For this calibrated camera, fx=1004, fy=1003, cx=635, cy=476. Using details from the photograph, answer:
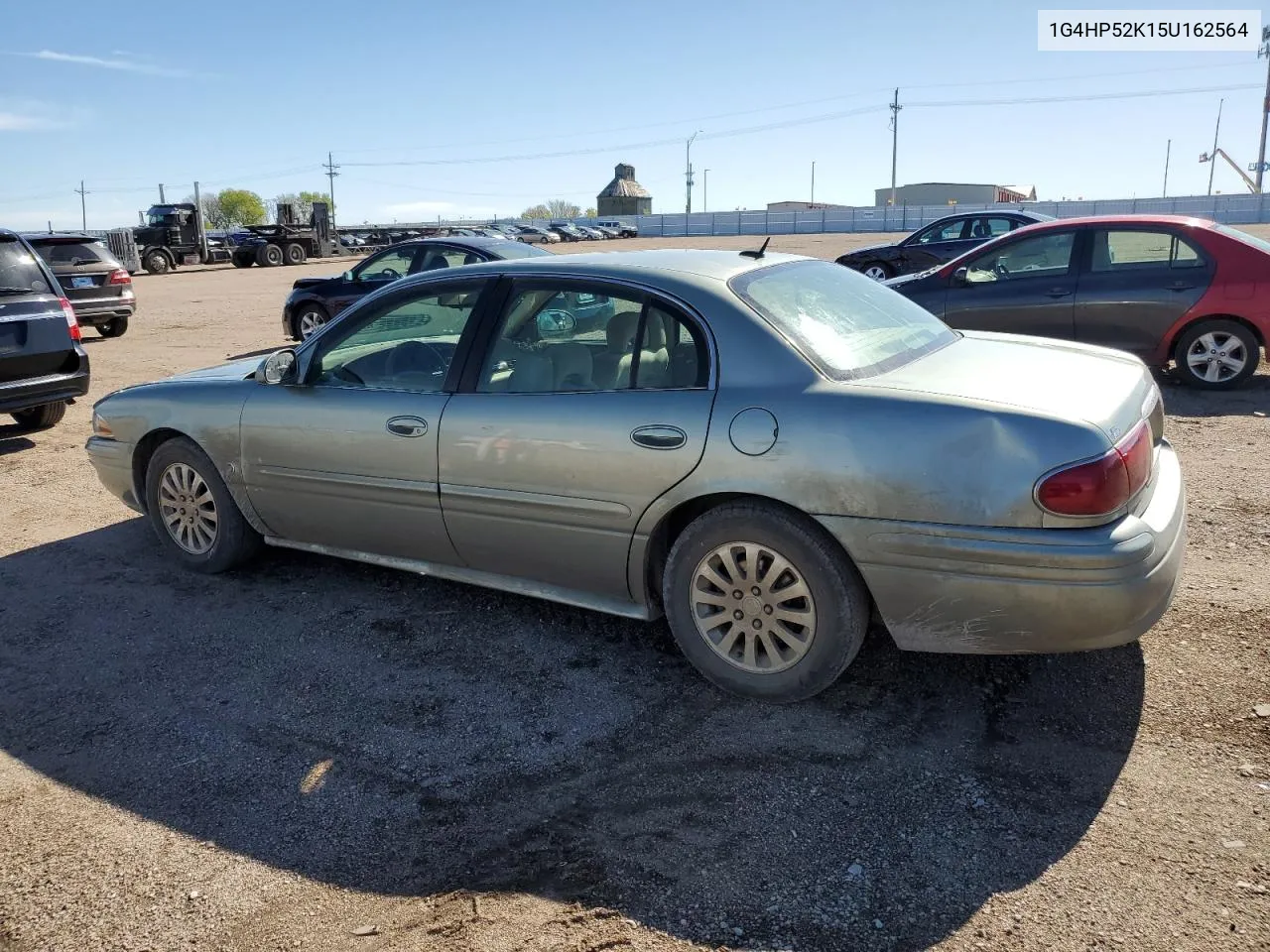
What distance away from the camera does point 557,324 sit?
4082mm

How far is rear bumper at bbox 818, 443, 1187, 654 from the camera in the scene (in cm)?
307

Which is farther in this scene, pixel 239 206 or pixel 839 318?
pixel 239 206

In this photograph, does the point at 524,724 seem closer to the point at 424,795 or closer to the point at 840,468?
the point at 424,795

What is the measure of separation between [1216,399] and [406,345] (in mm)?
7047

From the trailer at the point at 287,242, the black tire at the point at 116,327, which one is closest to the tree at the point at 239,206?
the trailer at the point at 287,242

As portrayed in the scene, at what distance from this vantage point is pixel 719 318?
364 centimetres

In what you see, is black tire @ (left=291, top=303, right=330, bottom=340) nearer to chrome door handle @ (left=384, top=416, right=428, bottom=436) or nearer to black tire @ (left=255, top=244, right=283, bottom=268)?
chrome door handle @ (left=384, top=416, right=428, bottom=436)

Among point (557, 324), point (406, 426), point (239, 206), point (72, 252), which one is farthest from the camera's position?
point (239, 206)

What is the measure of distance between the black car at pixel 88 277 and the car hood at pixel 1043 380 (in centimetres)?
1487

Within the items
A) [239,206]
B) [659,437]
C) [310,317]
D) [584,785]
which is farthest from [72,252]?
[239,206]

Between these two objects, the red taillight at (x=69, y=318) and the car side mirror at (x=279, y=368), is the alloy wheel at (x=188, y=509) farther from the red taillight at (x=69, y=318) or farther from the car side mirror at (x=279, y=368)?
the red taillight at (x=69, y=318)

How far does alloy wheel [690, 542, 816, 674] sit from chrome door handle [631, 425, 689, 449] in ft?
1.32

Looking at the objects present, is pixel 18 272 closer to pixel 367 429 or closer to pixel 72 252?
pixel 367 429

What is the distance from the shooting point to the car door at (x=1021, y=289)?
8.88 meters
